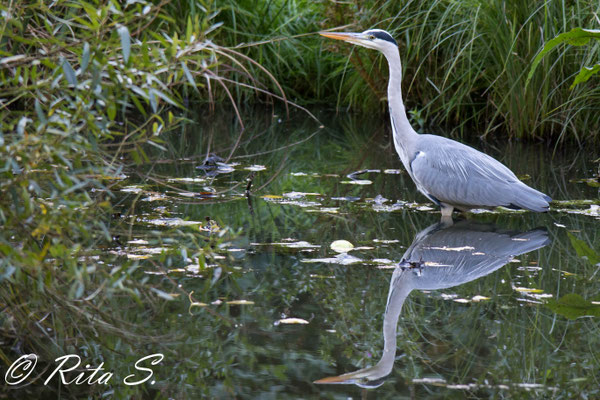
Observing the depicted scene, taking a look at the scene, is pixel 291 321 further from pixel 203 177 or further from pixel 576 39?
pixel 203 177

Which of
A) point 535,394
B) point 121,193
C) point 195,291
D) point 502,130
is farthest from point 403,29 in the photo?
point 535,394

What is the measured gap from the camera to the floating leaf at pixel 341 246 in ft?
13.9

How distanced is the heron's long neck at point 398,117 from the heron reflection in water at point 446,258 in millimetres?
659

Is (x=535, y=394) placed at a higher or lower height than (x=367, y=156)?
higher

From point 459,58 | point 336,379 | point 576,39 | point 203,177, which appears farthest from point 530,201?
point 459,58

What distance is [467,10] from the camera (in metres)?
7.82

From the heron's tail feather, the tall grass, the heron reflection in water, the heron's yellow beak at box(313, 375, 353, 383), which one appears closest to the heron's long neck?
the heron reflection in water

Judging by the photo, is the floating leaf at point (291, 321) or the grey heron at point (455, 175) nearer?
the floating leaf at point (291, 321)

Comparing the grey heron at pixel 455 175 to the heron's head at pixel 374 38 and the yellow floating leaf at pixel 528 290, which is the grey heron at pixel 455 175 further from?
the yellow floating leaf at pixel 528 290

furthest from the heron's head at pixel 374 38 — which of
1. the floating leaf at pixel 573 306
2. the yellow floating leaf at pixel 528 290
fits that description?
the floating leaf at pixel 573 306

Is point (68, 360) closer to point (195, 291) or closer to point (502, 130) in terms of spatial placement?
point (195, 291)

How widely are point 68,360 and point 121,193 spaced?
100 inches

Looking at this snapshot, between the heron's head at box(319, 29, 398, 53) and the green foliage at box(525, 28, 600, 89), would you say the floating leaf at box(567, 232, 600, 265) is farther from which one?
the heron's head at box(319, 29, 398, 53)

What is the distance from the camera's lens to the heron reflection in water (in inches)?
130
